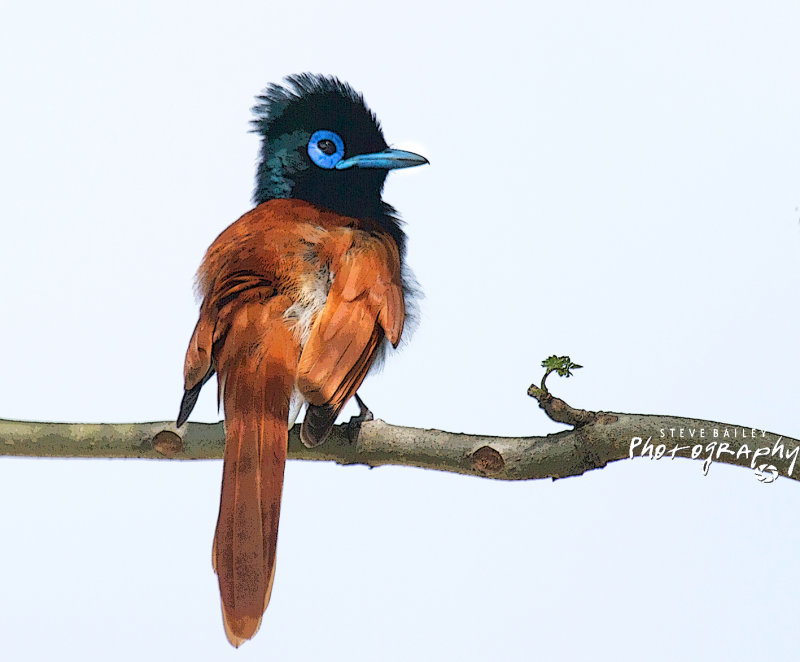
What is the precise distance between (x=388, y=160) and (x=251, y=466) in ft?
2.79

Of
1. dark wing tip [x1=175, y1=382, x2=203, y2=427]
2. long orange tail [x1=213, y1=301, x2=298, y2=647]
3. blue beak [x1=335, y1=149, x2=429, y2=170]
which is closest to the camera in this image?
long orange tail [x1=213, y1=301, x2=298, y2=647]

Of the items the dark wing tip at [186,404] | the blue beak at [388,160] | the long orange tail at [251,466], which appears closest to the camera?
the long orange tail at [251,466]

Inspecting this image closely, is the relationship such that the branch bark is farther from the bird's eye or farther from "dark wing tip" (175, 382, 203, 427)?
the bird's eye

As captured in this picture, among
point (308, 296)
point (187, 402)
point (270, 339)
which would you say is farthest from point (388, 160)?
point (187, 402)

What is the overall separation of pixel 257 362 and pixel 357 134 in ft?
2.50

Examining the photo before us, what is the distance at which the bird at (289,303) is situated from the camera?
158 cm

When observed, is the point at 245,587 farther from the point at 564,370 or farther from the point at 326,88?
the point at 326,88

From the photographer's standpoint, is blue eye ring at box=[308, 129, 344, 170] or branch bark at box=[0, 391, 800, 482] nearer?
branch bark at box=[0, 391, 800, 482]

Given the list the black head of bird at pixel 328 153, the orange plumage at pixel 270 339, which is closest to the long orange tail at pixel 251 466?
the orange plumage at pixel 270 339

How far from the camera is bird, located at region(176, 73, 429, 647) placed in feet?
5.17

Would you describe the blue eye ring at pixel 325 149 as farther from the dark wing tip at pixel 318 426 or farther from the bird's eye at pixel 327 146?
the dark wing tip at pixel 318 426

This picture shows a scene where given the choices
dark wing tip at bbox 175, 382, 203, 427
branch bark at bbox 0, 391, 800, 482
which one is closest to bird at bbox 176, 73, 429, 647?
dark wing tip at bbox 175, 382, 203, 427

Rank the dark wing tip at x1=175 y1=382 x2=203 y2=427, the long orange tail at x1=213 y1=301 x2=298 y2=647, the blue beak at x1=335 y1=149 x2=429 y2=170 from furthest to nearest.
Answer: the blue beak at x1=335 y1=149 x2=429 y2=170 → the dark wing tip at x1=175 y1=382 x2=203 y2=427 → the long orange tail at x1=213 y1=301 x2=298 y2=647

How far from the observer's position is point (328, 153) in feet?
7.29
